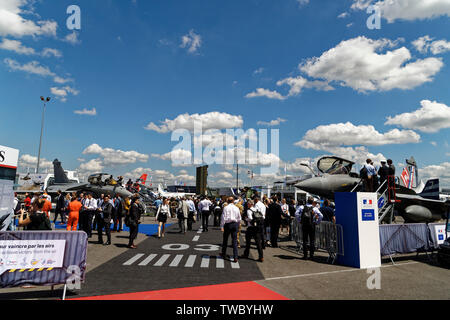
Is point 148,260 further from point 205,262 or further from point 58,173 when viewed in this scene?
point 58,173

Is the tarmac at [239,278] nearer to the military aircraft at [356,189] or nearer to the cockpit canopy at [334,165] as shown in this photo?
the military aircraft at [356,189]

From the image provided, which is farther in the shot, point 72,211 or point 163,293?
point 72,211

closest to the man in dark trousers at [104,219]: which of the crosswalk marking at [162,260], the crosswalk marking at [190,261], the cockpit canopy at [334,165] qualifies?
the crosswalk marking at [162,260]

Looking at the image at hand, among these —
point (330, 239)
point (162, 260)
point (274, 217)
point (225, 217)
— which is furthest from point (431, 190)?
point (162, 260)

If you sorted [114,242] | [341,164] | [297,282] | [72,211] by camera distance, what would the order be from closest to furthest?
1. [297,282]
2. [72,211]
3. [114,242]
4. [341,164]

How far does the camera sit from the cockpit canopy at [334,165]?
12008mm

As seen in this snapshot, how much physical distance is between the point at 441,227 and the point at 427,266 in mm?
2443

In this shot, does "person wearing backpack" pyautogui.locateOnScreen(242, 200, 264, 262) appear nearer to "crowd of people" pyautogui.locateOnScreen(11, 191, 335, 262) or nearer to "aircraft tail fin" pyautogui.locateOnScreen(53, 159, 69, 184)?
"crowd of people" pyautogui.locateOnScreen(11, 191, 335, 262)

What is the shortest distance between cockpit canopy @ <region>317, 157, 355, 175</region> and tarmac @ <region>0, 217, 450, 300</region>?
445 cm

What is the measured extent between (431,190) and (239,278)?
43.5 ft
